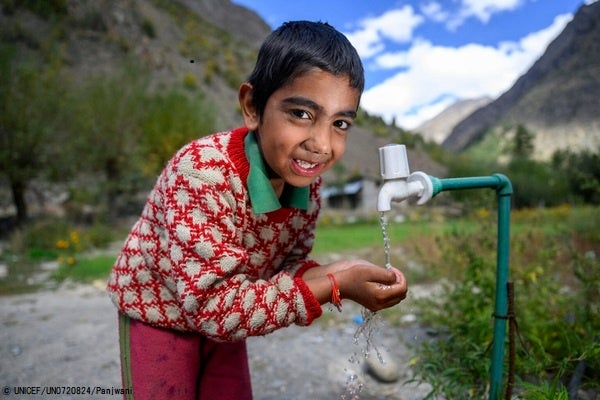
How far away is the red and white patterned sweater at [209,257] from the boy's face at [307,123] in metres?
0.14

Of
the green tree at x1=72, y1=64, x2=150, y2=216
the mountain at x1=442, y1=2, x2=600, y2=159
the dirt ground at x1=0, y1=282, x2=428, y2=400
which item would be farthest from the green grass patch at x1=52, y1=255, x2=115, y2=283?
the mountain at x1=442, y1=2, x2=600, y2=159

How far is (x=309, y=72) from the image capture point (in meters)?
Result: 1.07

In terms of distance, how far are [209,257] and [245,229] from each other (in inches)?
10.6

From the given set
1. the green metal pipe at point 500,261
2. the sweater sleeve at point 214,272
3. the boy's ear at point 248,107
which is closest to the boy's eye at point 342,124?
the boy's ear at point 248,107

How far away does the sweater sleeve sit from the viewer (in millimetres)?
1016

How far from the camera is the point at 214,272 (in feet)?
3.31

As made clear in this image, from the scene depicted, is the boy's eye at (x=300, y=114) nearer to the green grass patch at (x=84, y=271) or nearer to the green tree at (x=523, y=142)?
the green grass patch at (x=84, y=271)

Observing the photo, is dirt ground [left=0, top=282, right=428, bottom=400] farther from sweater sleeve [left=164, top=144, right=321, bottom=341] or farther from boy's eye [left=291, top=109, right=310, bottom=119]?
boy's eye [left=291, top=109, right=310, bottom=119]

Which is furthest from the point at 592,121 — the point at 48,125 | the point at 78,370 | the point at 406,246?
the point at 78,370

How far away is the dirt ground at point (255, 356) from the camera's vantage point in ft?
7.79

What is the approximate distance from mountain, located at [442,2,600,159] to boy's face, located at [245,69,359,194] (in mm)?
37278

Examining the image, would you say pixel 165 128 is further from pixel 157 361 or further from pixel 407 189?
pixel 407 189

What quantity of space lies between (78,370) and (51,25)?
27.4 m

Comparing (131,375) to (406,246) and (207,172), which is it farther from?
(406,246)
